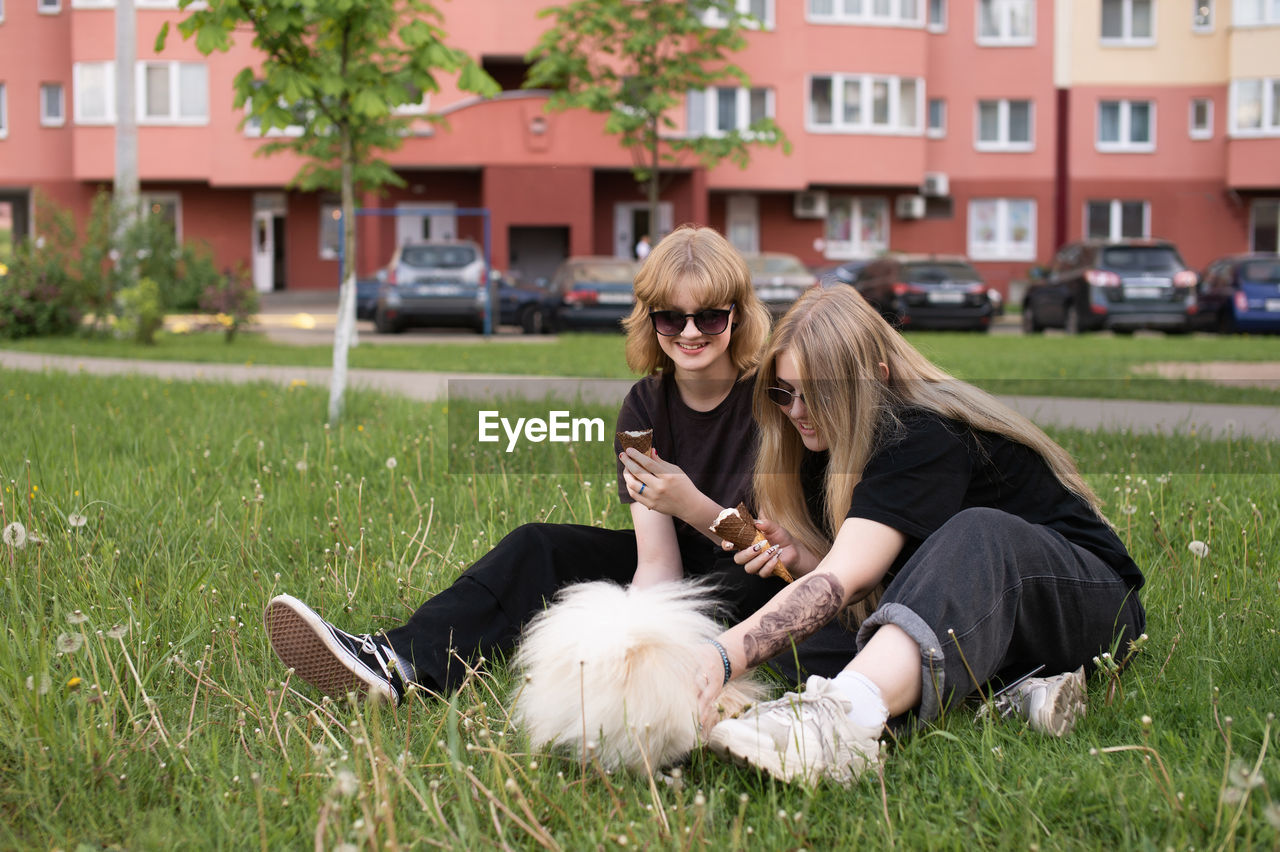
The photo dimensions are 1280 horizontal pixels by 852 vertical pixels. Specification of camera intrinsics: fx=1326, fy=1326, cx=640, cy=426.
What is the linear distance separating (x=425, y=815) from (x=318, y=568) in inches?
75.4

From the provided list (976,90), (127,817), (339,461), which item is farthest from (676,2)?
(127,817)

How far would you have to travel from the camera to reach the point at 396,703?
318cm

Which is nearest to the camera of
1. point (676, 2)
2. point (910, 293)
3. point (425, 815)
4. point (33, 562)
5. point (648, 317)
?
point (425, 815)

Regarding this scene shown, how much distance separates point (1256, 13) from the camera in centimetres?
3528

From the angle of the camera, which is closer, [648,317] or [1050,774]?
[1050,774]

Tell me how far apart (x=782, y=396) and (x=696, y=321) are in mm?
495

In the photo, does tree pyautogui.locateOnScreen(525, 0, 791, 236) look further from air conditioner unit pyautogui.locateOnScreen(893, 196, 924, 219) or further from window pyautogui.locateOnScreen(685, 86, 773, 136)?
air conditioner unit pyautogui.locateOnScreen(893, 196, 924, 219)

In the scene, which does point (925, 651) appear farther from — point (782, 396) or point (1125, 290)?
point (1125, 290)

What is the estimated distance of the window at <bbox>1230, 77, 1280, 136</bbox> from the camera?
34.9m

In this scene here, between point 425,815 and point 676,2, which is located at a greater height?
point 676,2

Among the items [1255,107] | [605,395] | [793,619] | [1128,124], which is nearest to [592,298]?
[605,395]

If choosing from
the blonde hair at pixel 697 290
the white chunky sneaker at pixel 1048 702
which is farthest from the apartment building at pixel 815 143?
the white chunky sneaker at pixel 1048 702

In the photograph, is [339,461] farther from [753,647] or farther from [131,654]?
[753,647]

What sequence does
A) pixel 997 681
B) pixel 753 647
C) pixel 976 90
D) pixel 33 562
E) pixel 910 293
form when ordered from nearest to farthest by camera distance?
pixel 753 647 < pixel 997 681 < pixel 33 562 < pixel 910 293 < pixel 976 90
